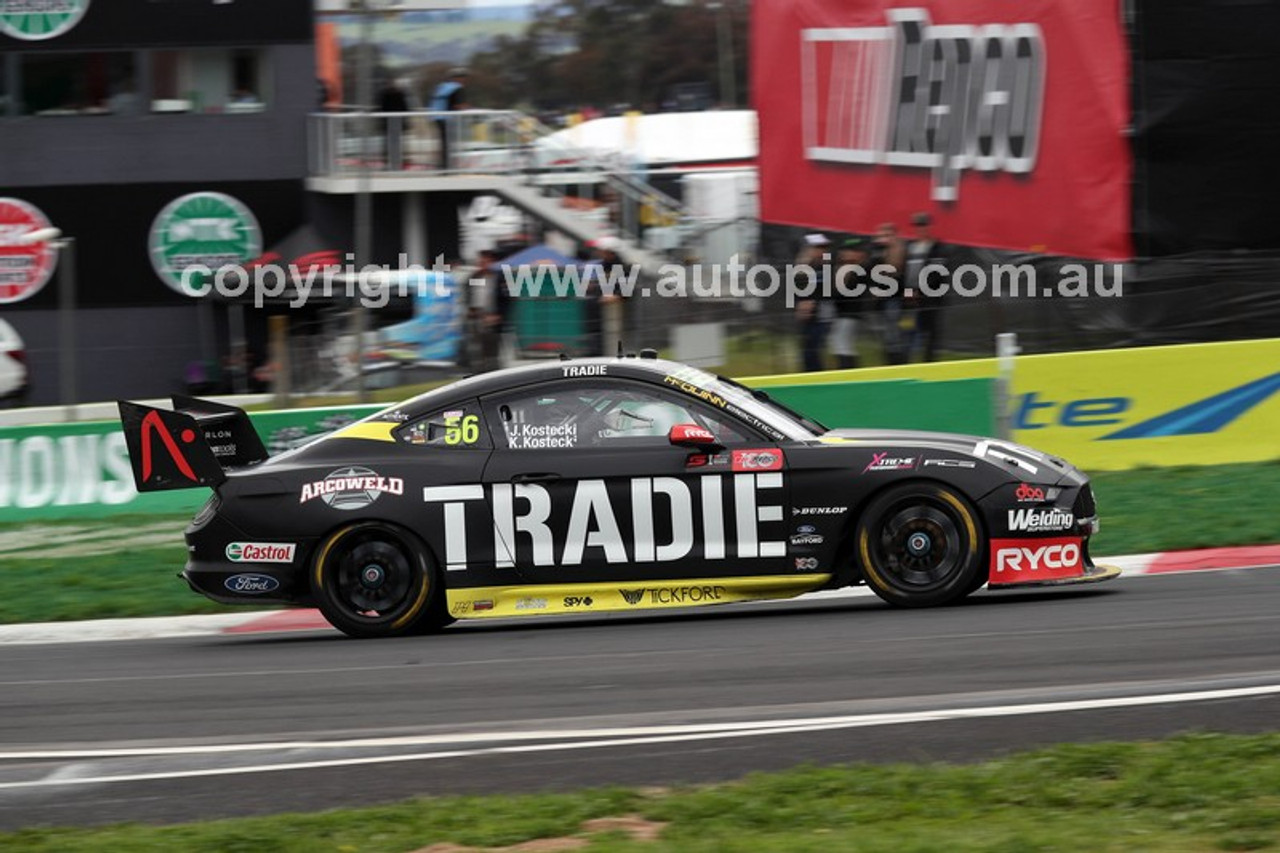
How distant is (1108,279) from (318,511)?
1013cm

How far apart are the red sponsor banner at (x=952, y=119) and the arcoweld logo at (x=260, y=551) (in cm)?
1056

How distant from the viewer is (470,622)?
1106 cm

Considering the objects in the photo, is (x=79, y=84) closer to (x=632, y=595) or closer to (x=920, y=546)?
(x=632, y=595)

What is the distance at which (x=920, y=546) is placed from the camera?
32.0 ft

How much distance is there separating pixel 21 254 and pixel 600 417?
24.0m

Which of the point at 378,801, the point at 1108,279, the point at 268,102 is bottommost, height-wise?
the point at 378,801

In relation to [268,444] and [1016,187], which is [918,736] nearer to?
[268,444]

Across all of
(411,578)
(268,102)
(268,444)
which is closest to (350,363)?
(268,444)

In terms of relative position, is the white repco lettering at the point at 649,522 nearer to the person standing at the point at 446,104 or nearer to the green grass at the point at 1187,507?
the green grass at the point at 1187,507

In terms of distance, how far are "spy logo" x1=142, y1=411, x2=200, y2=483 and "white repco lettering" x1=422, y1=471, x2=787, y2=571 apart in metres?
1.76

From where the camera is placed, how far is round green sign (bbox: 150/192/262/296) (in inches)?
1249

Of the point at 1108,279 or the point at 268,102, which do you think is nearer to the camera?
the point at 1108,279

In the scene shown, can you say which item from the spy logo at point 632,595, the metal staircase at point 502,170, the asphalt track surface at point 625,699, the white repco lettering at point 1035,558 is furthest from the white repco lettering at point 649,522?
the metal staircase at point 502,170

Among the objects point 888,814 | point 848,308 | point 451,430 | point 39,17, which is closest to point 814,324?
point 848,308
